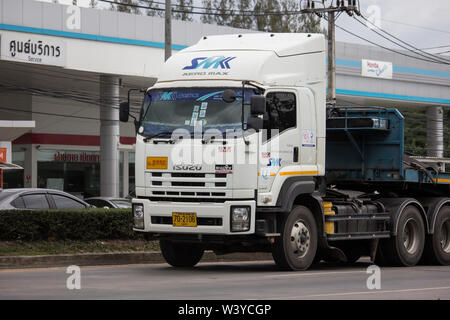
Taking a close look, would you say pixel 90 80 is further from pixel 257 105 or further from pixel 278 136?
pixel 257 105

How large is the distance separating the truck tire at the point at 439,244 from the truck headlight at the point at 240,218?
5774mm

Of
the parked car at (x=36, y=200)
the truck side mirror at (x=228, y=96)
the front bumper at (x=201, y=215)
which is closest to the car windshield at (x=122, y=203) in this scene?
the parked car at (x=36, y=200)

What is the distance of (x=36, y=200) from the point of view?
693 inches

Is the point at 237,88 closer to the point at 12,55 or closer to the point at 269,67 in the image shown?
the point at 269,67

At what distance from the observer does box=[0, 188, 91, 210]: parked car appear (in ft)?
56.6

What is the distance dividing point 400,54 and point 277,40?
110ft

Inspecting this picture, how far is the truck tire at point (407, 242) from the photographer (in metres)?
16.2

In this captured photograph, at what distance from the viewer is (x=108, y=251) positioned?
16781mm

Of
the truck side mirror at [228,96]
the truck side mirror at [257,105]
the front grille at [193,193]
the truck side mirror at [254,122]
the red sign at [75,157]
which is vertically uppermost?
the truck side mirror at [228,96]

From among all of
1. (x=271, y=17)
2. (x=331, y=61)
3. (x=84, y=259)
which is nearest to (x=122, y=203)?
(x=84, y=259)

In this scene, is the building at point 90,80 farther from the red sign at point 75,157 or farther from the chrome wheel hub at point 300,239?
the chrome wheel hub at point 300,239

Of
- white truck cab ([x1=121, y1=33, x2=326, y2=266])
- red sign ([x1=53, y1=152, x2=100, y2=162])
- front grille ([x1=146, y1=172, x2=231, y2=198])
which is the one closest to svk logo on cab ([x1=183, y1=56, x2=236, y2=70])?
white truck cab ([x1=121, y1=33, x2=326, y2=266])

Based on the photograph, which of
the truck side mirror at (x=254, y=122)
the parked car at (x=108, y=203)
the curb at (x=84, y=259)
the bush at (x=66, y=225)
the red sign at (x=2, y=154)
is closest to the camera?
the truck side mirror at (x=254, y=122)

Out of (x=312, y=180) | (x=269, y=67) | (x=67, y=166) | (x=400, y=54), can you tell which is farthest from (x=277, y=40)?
(x=400, y=54)
